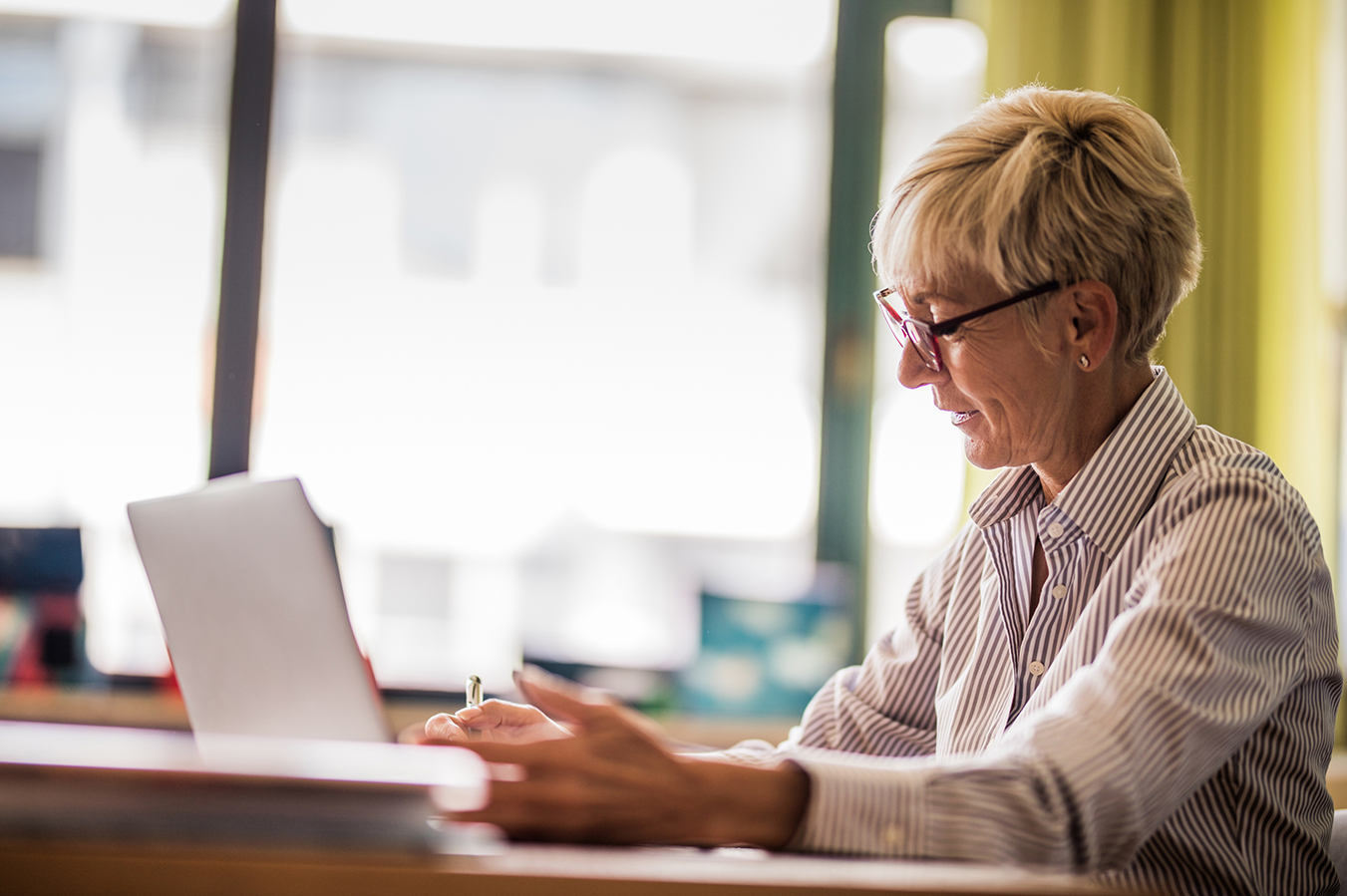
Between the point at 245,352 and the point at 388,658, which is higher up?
→ the point at 245,352

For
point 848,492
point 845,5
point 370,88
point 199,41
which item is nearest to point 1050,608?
point 848,492

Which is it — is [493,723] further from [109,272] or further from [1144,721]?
[109,272]

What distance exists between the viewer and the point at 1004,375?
1084 millimetres

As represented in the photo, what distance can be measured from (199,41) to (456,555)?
1435 mm

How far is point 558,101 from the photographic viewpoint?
2.66 meters

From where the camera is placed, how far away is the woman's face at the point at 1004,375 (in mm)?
1054

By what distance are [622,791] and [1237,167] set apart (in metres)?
2.51

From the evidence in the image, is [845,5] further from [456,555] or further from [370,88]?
[456,555]

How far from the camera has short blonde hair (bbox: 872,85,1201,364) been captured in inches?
39.1

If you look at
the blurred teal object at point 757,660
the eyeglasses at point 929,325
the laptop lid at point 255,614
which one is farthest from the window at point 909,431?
the laptop lid at point 255,614

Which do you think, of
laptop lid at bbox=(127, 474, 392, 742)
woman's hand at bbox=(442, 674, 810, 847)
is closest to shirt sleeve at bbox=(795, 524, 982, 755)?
laptop lid at bbox=(127, 474, 392, 742)

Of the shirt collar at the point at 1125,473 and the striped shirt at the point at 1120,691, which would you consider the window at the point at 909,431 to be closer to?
the striped shirt at the point at 1120,691

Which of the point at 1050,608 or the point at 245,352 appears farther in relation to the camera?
the point at 245,352

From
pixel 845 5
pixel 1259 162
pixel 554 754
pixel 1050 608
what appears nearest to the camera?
pixel 554 754
